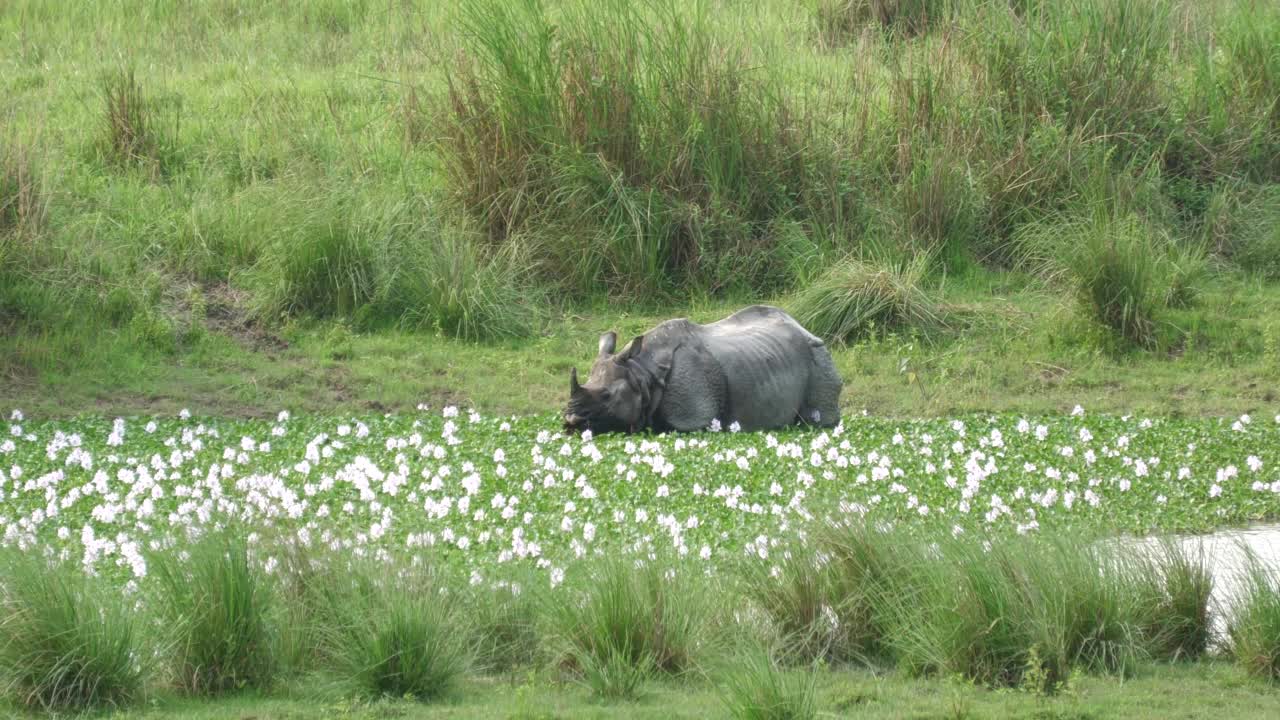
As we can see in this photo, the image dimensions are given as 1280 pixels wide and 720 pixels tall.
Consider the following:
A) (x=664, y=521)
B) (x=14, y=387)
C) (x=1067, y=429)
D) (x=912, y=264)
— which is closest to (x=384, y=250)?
(x=14, y=387)

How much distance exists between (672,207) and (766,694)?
1142 cm

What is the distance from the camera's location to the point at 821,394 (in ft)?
41.7

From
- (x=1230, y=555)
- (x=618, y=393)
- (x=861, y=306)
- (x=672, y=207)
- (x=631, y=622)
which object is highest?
(x=631, y=622)

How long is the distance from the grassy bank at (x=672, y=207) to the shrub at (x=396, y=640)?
7.01 metres

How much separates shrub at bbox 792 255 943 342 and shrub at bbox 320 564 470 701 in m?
8.99

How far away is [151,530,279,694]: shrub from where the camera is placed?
243 inches

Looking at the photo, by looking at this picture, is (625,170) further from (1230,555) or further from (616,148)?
(1230,555)

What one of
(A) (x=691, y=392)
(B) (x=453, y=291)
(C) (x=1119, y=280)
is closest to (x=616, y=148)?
(B) (x=453, y=291)

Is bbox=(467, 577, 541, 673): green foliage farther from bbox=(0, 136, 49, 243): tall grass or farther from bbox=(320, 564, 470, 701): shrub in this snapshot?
bbox=(0, 136, 49, 243): tall grass

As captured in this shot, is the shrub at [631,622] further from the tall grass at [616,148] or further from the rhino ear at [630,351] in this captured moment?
the tall grass at [616,148]

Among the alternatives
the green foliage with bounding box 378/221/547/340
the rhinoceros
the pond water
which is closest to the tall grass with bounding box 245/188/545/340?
the green foliage with bounding box 378/221/547/340

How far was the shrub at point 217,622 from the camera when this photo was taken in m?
6.16

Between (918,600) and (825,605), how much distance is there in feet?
1.26

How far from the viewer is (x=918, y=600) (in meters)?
6.55
